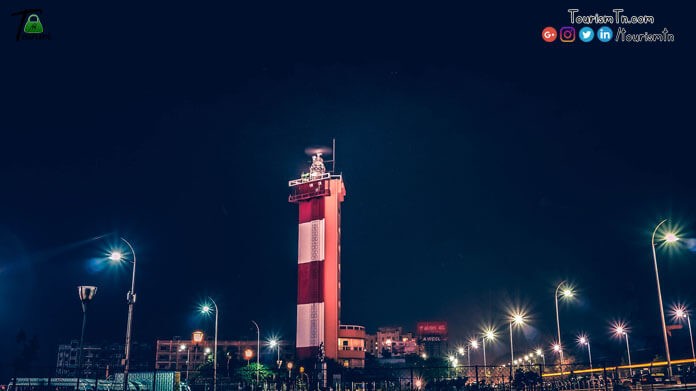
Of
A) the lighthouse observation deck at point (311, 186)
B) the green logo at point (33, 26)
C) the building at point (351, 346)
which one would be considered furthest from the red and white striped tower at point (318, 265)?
the green logo at point (33, 26)

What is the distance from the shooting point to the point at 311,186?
386ft

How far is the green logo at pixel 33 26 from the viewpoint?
3775cm

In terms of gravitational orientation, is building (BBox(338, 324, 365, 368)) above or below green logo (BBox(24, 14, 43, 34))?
below

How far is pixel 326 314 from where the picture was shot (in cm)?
10694

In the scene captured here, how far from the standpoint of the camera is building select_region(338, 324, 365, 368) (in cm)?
13550

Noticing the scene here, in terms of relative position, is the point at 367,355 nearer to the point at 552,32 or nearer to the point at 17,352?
the point at 17,352

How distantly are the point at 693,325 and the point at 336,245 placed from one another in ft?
321

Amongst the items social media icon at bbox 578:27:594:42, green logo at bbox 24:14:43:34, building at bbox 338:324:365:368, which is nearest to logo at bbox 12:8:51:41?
green logo at bbox 24:14:43:34

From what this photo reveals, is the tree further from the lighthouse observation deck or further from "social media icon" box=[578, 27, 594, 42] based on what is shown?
"social media icon" box=[578, 27, 594, 42]

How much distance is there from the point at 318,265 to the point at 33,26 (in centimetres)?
7662

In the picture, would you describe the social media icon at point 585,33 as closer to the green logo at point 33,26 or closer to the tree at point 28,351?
the green logo at point 33,26

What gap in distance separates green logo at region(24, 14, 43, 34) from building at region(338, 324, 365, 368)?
10571 cm

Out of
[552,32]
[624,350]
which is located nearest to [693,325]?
[624,350]

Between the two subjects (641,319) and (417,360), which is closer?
(641,319)
